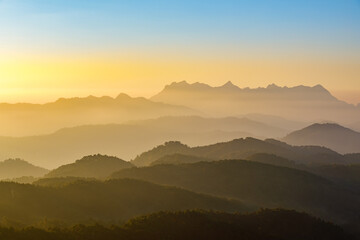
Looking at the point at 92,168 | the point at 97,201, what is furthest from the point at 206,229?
the point at 92,168

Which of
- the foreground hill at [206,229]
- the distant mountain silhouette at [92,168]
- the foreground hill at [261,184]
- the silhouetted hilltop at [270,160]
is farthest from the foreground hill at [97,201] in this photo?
the silhouetted hilltop at [270,160]

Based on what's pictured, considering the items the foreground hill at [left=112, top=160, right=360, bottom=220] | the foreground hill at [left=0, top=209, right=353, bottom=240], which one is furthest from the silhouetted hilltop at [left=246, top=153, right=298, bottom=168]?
the foreground hill at [left=0, top=209, right=353, bottom=240]

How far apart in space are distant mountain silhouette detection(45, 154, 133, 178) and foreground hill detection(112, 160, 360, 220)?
36657 millimetres

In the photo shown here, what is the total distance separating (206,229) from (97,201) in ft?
123

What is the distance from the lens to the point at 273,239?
61156 millimetres

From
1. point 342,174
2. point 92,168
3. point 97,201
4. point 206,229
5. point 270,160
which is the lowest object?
point 92,168

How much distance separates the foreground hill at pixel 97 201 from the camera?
80188 mm

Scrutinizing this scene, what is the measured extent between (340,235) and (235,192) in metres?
43.8

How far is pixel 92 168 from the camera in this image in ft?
555

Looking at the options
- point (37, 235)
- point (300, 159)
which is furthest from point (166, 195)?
point (300, 159)

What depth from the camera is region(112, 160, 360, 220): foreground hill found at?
345 feet

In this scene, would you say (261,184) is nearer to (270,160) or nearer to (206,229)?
(270,160)

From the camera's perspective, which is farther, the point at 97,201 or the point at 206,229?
the point at 97,201

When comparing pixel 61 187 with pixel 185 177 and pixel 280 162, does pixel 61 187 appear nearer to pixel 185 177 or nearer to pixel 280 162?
pixel 185 177
